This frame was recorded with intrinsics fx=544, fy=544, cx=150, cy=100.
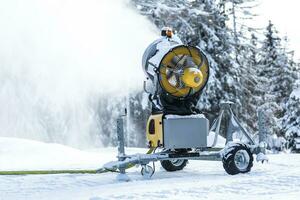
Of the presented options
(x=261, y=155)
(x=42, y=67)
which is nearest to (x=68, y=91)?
(x=42, y=67)

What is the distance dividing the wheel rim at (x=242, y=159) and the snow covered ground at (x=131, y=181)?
0.60ft

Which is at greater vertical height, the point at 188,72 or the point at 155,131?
the point at 188,72

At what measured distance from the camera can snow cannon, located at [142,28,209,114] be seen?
27.5ft

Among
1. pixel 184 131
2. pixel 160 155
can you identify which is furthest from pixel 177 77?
pixel 160 155

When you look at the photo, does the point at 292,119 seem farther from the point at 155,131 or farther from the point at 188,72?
the point at 188,72

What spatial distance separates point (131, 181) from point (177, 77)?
1.78m

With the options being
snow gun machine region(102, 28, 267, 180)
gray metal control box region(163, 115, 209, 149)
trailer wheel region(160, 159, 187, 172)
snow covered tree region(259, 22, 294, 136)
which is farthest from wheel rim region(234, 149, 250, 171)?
snow covered tree region(259, 22, 294, 136)

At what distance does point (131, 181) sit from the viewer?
784cm

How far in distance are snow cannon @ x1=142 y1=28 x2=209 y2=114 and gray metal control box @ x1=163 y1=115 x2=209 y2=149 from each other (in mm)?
226

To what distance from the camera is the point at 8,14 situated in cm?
1634

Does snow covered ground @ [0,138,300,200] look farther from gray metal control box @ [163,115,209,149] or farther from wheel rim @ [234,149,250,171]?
gray metal control box @ [163,115,209,149]

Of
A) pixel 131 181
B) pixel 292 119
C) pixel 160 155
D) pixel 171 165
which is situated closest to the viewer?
pixel 131 181

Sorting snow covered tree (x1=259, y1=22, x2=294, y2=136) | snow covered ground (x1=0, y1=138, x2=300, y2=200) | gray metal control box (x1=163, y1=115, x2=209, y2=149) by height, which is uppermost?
snow covered tree (x1=259, y1=22, x2=294, y2=136)

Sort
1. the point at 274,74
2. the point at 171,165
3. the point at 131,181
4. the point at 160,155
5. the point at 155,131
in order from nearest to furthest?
the point at 131,181 → the point at 160,155 → the point at 155,131 → the point at 171,165 → the point at 274,74
